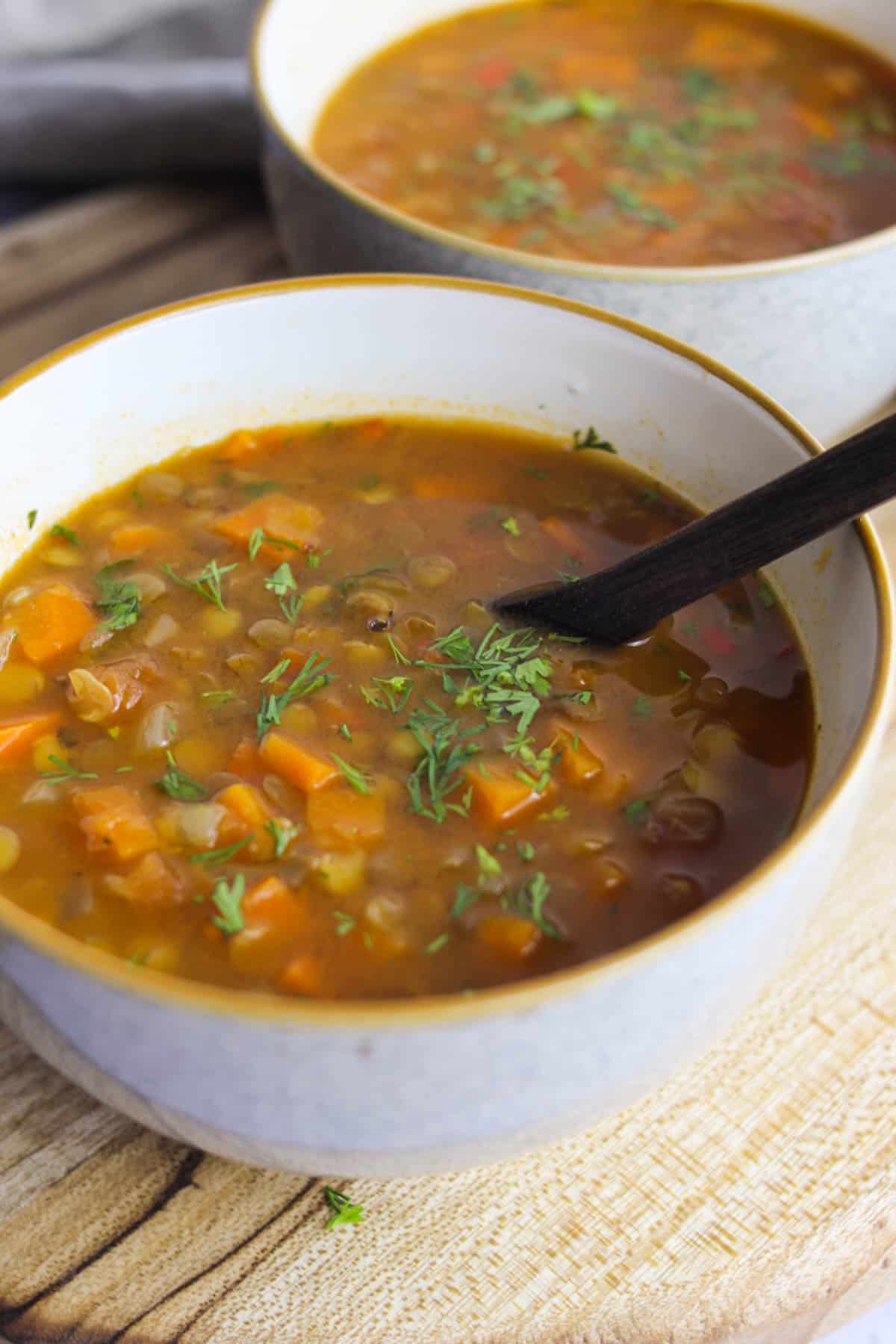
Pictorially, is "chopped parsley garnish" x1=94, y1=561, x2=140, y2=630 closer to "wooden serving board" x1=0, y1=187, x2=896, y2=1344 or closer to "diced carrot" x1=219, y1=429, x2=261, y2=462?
"diced carrot" x1=219, y1=429, x2=261, y2=462

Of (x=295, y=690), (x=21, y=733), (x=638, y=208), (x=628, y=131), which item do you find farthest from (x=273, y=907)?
(x=628, y=131)

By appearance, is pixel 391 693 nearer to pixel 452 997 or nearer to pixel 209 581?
pixel 209 581

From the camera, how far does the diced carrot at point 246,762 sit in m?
2.01

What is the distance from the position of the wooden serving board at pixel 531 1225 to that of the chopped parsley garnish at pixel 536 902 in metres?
0.35

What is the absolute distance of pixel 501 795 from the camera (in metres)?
1.94

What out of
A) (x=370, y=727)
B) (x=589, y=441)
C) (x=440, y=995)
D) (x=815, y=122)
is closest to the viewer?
(x=440, y=995)

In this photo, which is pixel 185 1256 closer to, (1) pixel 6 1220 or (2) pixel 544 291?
(1) pixel 6 1220

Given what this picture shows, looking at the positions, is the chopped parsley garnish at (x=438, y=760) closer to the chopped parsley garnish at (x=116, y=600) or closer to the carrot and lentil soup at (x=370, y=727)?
the carrot and lentil soup at (x=370, y=727)

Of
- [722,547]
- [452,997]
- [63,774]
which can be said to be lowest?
[63,774]

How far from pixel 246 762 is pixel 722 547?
0.71 m

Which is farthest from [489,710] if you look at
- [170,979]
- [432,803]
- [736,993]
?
[170,979]

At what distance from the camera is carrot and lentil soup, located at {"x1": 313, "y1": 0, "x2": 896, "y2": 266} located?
10.4 ft

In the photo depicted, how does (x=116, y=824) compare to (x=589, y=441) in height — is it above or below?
below

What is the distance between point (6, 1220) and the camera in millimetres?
1881
